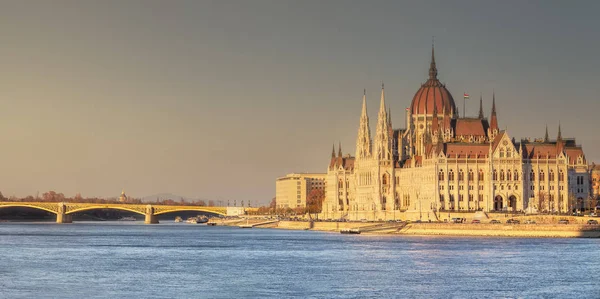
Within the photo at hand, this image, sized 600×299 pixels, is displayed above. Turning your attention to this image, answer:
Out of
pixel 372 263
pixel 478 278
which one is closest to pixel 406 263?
pixel 372 263

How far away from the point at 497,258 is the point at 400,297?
39.3m

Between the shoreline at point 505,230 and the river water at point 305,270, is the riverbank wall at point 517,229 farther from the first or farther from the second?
the river water at point 305,270

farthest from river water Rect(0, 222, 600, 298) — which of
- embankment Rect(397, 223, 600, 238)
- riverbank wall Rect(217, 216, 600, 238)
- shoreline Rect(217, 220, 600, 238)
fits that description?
riverbank wall Rect(217, 216, 600, 238)

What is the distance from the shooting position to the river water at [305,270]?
8325 cm

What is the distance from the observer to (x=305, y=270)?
10275 centimetres

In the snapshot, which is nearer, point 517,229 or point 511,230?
point 517,229

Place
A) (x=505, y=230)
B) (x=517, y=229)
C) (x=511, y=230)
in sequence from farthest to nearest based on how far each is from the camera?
(x=505, y=230), (x=511, y=230), (x=517, y=229)

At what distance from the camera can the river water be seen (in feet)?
273

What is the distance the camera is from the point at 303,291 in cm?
8350

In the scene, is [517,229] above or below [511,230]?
above

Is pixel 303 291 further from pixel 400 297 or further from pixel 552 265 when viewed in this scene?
pixel 552 265

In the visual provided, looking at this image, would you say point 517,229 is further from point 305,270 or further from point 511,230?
point 305,270

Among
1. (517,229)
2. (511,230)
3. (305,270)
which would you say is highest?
(517,229)

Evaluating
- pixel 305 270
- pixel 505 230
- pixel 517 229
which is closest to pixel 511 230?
pixel 517 229
